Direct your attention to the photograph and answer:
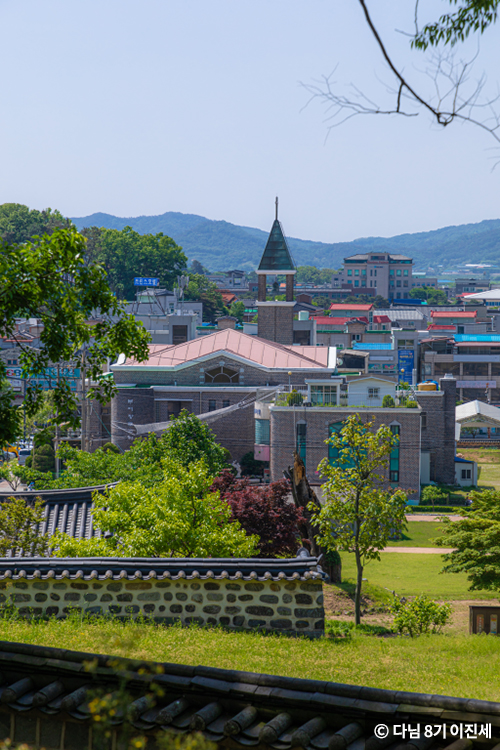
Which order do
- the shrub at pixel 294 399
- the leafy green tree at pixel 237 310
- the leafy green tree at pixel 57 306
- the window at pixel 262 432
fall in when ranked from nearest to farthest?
the leafy green tree at pixel 57 306 → the shrub at pixel 294 399 → the window at pixel 262 432 → the leafy green tree at pixel 237 310

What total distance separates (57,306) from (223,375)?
129 feet

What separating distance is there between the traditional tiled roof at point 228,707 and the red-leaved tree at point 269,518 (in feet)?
53.0

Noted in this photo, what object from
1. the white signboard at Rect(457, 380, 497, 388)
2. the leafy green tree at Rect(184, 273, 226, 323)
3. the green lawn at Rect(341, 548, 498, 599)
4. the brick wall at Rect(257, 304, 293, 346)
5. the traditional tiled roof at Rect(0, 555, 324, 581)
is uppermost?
the leafy green tree at Rect(184, 273, 226, 323)

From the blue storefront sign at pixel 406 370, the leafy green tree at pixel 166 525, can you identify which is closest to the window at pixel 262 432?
the blue storefront sign at pixel 406 370

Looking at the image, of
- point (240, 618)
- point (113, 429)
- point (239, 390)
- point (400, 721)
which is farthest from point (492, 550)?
point (113, 429)

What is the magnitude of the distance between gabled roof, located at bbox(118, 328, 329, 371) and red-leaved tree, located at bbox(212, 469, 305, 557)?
87.6 ft

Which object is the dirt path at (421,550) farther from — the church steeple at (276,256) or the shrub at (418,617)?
the church steeple at (276,256)

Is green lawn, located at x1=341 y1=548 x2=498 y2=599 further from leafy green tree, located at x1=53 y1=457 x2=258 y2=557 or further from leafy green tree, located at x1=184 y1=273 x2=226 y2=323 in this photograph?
leafy green tree, located at x1=184 y1=273 x2=226 y2=323

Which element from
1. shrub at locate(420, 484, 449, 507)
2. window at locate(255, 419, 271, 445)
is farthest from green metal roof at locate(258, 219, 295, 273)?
shrub at locate(420, 484, 449, 507)

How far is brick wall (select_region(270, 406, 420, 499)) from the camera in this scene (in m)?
41.9

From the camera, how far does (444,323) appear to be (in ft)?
405

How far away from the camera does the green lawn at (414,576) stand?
24344 mm

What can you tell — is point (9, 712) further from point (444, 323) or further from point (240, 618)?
point (444, 323)

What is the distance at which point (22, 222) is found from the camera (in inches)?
4651
